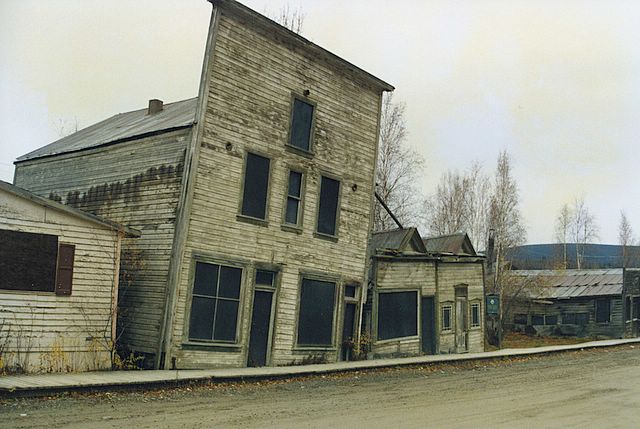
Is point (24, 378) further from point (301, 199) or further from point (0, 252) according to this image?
point (301, 199)

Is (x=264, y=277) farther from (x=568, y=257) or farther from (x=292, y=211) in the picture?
(x=568, y=257)

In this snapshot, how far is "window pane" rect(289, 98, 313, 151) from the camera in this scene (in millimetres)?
19111

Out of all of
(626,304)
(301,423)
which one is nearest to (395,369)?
(301,423)

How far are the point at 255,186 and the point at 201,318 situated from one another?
12.5ft

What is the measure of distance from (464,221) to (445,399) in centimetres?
3741

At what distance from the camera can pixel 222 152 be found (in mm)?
16969

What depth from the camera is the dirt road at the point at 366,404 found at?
10.0m

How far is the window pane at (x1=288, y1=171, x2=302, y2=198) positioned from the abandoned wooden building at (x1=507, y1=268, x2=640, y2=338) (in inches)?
1030

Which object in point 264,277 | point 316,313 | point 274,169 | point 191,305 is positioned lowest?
point 191,305

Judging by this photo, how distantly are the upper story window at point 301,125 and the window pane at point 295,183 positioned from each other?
784 mm

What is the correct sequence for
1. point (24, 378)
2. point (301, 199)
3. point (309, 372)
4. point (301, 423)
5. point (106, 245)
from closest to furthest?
point (301, 423)
point (24, 378)
point (106, 245)
point (309, 372)
point (301, 199)

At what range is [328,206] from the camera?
66.5 ft

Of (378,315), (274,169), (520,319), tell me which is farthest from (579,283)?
(274,169)

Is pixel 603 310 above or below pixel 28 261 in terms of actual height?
above
